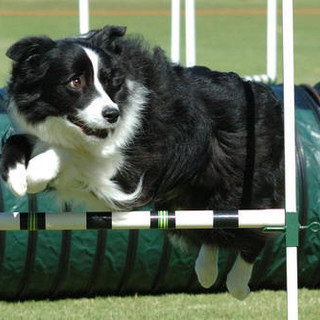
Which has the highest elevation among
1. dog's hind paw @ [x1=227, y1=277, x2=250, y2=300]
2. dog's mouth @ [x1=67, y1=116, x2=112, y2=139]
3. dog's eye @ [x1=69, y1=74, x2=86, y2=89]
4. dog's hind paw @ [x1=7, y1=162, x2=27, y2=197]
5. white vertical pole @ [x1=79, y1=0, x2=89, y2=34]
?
white vertical pole @ [x1=79, y1=0, x2=89, y2=34]

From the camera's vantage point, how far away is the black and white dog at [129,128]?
509 cm

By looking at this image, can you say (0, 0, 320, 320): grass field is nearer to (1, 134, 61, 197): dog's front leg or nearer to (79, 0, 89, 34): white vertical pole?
(1, 134, 61, 197): dog's front leg

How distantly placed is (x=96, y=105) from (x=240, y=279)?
195 cm

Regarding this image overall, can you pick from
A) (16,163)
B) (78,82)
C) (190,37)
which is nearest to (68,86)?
(78,82)

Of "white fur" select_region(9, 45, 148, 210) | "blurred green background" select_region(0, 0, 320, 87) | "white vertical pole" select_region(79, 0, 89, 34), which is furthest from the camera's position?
"blurred green background" select_region(0, 0, 320, 87)

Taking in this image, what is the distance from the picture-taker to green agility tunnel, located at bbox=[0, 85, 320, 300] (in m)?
7.41

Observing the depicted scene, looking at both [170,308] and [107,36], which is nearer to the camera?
[107,36]

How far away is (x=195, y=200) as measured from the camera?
588cm

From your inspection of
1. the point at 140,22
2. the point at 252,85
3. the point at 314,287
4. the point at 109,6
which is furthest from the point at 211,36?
the point at 252,85

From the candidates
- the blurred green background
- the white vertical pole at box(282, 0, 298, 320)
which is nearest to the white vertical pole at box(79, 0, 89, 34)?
the white vertical pole at box(282, 0, 298, 320)

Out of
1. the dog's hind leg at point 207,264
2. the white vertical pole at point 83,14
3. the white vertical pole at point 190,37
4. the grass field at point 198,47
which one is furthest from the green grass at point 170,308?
the white vertical pole at point 190,37

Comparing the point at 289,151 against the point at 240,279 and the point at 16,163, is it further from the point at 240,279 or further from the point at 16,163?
the point at 240,279

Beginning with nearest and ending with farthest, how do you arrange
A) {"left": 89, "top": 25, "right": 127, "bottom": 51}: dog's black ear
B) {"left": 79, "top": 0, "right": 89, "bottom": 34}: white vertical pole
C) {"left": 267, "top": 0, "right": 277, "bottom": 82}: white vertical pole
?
1. {"left": 89, "top": 25, "right": 127, "bottom": 51}: dog's black ear
2. {"left": 79, "top": 0, "right": 89, "bottom": 34}: white vertical pole
3. {"left": 267, "top": 0, "right": 277, "bottom": 82}: white vertical pole

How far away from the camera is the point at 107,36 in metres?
5.31
